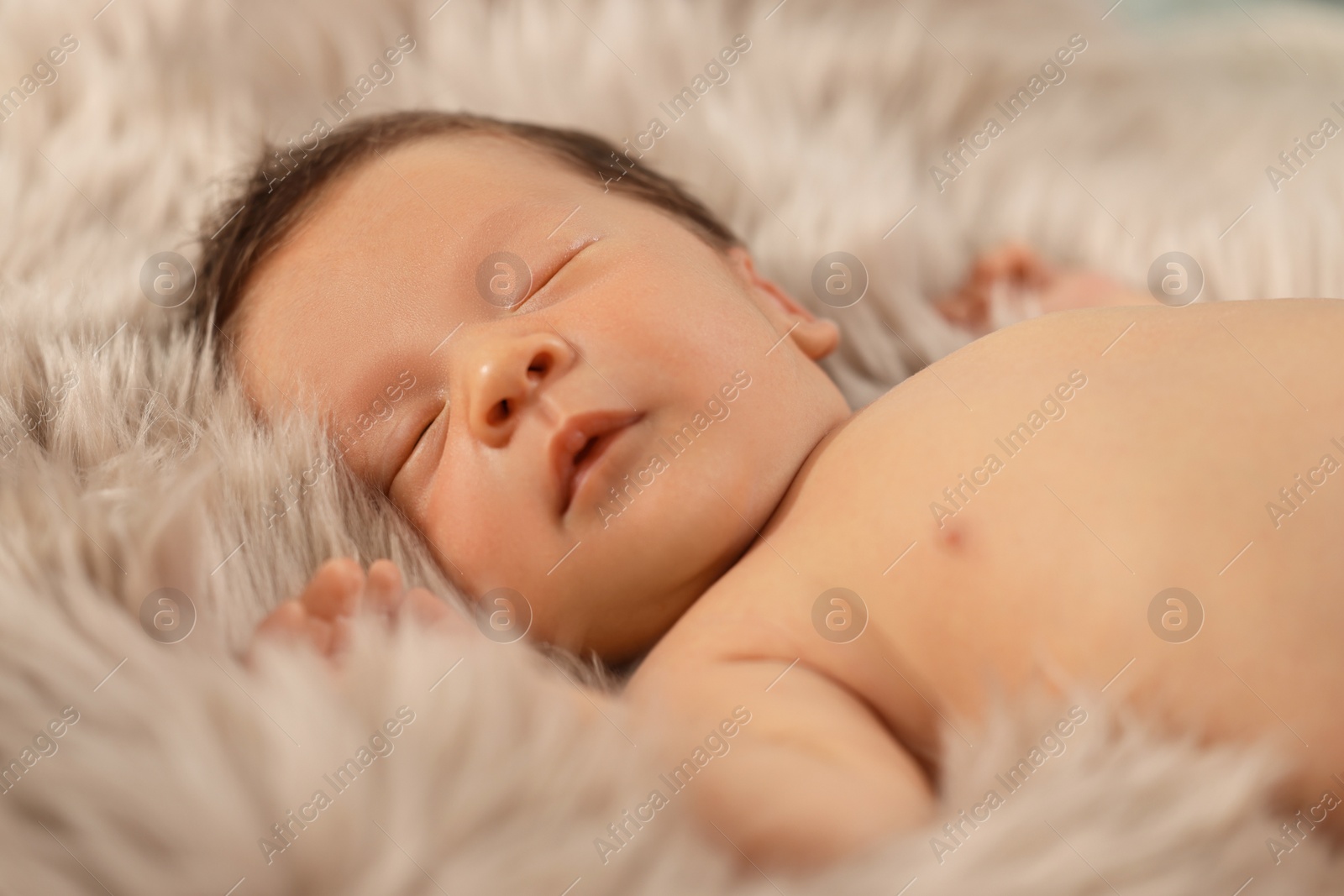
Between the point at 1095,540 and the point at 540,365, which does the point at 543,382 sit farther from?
the point at 1095,540

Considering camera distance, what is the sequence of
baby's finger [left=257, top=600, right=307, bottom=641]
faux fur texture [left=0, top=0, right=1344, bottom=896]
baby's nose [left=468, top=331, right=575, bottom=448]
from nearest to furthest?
faux fur texture [left=0, top=0, right=1344, bottom=896], baby's finger [left=257, top=600, right=307, bottom=641], baby's nose [left=468, top=331, right=575, bottom=448]

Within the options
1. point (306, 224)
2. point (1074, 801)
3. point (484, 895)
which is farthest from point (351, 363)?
point (1074, 801)

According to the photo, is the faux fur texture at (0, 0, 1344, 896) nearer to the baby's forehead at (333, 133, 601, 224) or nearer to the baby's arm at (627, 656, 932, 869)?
the baby's arm at (627, 656, 932, 869)

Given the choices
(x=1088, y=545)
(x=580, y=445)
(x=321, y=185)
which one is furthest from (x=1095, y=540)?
(x=321, y=185)

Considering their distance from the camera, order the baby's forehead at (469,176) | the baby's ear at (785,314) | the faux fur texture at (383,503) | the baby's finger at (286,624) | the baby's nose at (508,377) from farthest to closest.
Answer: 1. the baby's ear at (785,314)
2. the baby's forehead at (469,176)
3. the baby's nose at (508,377)
4. the baby's finger at (286,624)
5. the faux fur texture at (383,503)

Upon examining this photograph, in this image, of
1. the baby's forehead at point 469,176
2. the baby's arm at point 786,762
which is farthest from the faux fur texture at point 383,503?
the baby's forehead at point 469,176

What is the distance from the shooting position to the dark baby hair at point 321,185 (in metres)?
1.12

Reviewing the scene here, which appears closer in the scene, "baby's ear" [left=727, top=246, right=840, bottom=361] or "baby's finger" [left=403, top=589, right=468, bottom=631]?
"baby's finger" [left=403, top=589, right=468, bottom=631]

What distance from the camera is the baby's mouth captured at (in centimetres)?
91

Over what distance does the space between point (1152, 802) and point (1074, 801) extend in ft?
0.20

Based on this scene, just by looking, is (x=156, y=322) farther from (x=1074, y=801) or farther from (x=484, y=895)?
(x=1074, y=801)

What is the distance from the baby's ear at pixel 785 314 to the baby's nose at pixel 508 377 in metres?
0.32

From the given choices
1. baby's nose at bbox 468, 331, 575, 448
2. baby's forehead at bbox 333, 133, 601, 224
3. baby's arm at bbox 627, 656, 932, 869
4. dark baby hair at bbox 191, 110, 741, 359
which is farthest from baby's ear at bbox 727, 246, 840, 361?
baby's arm at bbox 627, 656, 932, 869

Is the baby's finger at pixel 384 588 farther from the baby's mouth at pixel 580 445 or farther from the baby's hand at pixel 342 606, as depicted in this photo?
the baby's mouth at pixel 580 445
